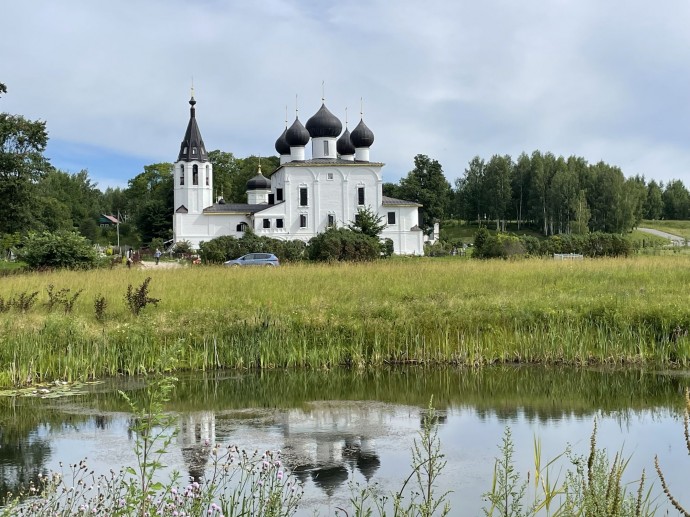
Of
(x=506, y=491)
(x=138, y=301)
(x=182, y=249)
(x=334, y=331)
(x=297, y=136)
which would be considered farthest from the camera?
(x=297, y=136)

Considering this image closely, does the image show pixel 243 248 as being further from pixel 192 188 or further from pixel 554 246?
pixel 192 188

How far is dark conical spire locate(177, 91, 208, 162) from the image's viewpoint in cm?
6956

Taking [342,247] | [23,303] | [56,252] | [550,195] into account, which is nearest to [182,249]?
[342,247]

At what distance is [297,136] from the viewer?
215ft

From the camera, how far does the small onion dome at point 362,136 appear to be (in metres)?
66.1

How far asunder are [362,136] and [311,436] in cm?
5783

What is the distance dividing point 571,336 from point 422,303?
3055 millimetres

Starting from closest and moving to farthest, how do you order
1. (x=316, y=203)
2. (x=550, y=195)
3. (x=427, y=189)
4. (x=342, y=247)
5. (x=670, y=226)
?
(x=342, y=247)
(x=316, y=203)
(x=427, y=189)
(x=550, y=195)
(x=670, y=226)

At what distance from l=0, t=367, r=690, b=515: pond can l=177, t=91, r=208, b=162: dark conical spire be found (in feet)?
190

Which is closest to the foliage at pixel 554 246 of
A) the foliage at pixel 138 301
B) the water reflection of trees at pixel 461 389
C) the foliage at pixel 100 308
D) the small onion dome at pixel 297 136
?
the small onion dome at pixel 297 136

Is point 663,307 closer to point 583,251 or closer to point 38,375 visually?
point 38,375

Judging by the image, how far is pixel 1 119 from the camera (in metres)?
36.8

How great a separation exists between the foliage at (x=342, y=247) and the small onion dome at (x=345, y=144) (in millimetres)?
22844

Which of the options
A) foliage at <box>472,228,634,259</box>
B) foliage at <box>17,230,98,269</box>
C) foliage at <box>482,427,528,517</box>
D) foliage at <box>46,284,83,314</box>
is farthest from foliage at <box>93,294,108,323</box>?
foliage at <box>472,228,634,259</box>
